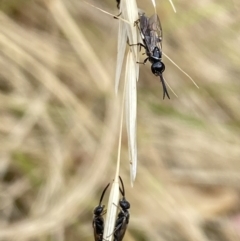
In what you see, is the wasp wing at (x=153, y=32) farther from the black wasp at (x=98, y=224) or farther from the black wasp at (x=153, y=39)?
the black wasp at (x=98, y=224)

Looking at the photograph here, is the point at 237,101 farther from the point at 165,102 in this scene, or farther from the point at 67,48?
the point at 67,48

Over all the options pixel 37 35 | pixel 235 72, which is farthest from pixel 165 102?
pixel 37 35

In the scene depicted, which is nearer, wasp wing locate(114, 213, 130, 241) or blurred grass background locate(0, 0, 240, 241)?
wasp wing locate(114, 213, 130, 241)

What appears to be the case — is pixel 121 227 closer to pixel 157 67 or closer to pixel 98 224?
pixel 98 224

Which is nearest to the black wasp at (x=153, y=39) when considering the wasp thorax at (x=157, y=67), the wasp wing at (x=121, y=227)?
the wasp thorax at (x=157, y=67)

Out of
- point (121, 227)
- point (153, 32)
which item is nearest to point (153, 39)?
point (153, 32)

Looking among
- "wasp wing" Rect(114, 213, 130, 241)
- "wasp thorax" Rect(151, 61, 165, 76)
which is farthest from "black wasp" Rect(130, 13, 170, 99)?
"wasp wing" Rect(114, 213, 130, 241)

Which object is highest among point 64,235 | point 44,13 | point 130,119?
point 130,119

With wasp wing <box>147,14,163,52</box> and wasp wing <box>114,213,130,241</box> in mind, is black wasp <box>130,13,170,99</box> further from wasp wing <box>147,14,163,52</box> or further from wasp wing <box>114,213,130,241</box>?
wasp wing <box>114,213,130,241</box>
